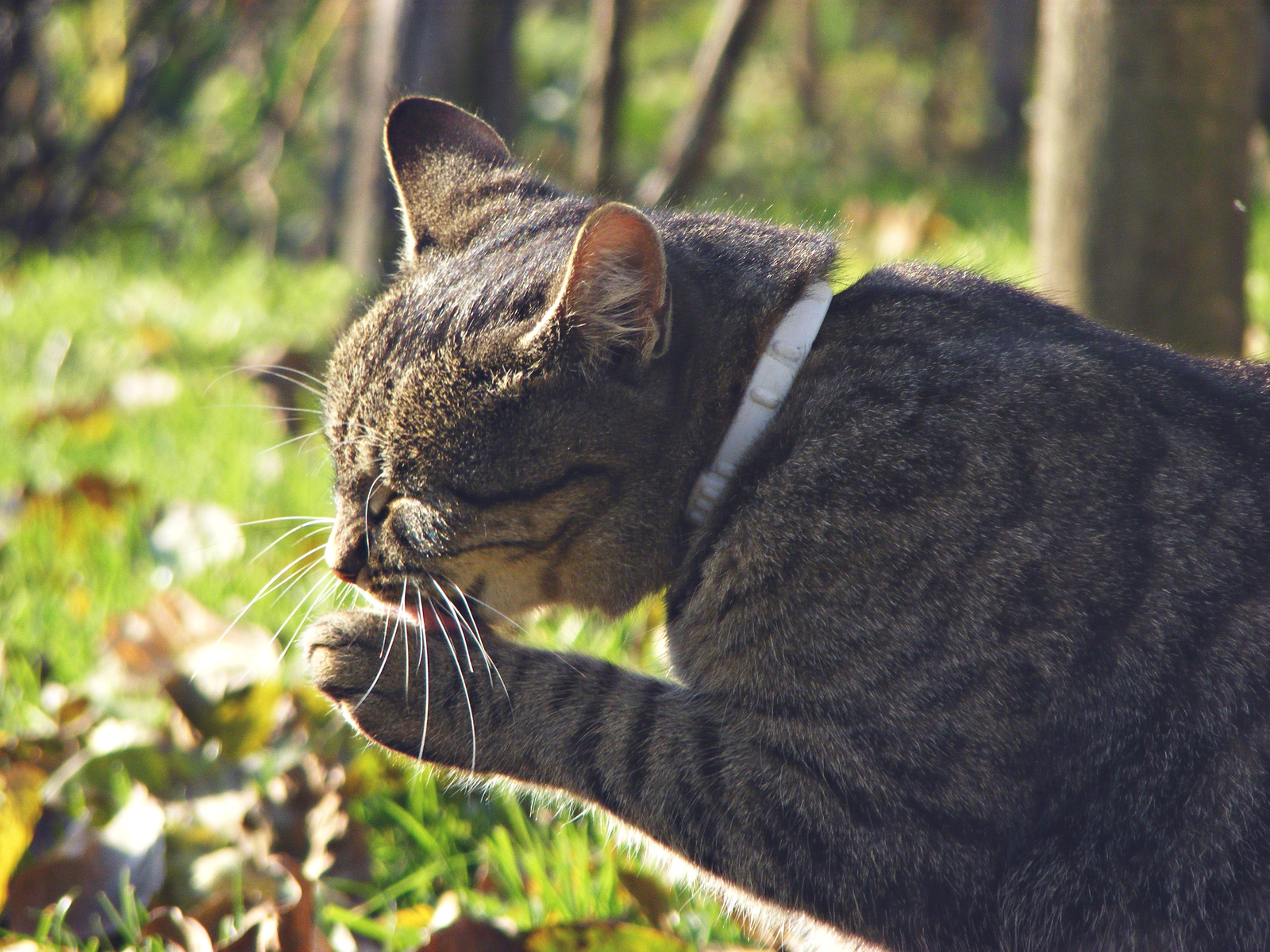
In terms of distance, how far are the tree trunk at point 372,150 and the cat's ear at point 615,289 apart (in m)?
2.52

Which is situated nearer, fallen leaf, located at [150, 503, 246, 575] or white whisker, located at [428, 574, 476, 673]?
white whisker, located at [428, 574, 476, 673]

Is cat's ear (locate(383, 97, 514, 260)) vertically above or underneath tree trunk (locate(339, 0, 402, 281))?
above

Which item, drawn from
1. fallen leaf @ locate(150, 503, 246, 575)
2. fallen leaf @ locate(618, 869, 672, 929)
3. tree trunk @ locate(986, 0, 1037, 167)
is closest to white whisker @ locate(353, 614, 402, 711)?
fallen leaf @ locate(618, 869, 672, 929)

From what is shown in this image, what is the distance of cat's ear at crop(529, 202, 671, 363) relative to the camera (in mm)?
1451

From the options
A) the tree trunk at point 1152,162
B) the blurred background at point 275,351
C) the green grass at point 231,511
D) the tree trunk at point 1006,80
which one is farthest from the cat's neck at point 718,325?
the tree trunk at point 1006,80

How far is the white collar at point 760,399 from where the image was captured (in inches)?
62.2

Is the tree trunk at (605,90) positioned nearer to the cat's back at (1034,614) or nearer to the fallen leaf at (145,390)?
the fallen leaf at (145,390)

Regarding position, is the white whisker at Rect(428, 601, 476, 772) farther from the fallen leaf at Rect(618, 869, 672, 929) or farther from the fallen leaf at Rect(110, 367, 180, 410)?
the fallen leaf at Rect(110, 367, 180, 410)

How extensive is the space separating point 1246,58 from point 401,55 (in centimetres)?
258

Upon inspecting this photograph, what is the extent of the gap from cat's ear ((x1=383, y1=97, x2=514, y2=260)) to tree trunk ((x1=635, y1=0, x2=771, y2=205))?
1.78 m

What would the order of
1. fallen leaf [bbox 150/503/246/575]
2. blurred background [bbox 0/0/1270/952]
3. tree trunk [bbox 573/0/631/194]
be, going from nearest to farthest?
blurred background [bbox 0/0/1270/952] < fallen leaf [bbox 150/503/246/575] < tree trunk [bbox 573/0/631/194]

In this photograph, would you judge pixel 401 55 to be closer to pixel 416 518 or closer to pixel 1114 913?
pixel 416 518

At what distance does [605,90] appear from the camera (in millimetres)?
4305

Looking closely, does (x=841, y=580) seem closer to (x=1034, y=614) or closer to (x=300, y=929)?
(x=1034, y=614)
